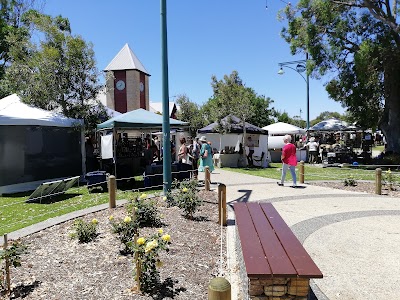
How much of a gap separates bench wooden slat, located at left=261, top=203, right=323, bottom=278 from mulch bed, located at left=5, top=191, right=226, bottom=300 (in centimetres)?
95

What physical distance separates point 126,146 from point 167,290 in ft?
37.6

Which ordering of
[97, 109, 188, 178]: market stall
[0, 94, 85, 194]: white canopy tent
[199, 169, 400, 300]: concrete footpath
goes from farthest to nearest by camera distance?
[0, 94, 85, 194]: white canopy tent, [97, 109, 188, 178]: market stall, [199, 169, 400, 300]: concrete footpath

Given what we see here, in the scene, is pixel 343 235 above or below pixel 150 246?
below

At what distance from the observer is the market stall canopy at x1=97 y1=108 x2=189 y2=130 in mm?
11617

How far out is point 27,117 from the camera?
41.9ft

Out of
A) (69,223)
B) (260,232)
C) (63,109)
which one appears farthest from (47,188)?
(260,232)

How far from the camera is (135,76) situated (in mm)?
50469

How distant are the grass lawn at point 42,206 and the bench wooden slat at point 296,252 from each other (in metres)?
3.60

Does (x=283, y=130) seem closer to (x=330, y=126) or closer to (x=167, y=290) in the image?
(x=330, y=126)

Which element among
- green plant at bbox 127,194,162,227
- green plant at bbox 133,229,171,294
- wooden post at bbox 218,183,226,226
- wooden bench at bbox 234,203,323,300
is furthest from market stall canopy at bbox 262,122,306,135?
green plant at bbox 133,229,171,294

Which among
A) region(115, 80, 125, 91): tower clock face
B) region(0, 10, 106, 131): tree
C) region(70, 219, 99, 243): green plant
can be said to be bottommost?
region(70, 219, 99, 243): green plant

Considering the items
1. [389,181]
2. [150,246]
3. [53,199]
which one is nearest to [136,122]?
[53,199]

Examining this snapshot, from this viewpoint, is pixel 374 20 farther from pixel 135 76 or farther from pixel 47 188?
pixel 135 76

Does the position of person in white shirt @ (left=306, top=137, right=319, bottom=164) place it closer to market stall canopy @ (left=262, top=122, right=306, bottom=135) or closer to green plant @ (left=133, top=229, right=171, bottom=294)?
market stall canopy @ (left=262, top=122, right=306, bottom=135)
